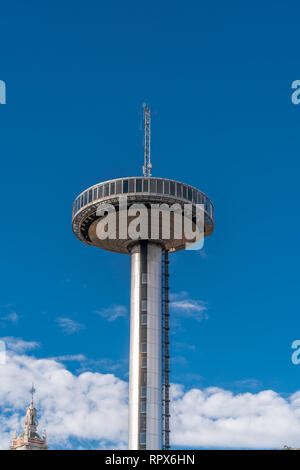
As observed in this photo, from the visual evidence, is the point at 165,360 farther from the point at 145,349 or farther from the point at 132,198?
the point at 132,198

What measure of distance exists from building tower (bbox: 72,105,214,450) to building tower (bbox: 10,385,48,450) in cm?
7659

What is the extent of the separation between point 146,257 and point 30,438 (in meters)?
80.9

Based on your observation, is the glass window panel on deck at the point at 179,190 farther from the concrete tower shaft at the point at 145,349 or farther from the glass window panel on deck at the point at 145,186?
the concrete tower shaft at the point at 145,349

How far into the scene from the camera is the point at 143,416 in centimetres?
9625

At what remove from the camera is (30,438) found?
548 ft

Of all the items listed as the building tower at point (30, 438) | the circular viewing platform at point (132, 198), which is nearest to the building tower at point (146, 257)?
the circular viewing platform at point (132, 198)

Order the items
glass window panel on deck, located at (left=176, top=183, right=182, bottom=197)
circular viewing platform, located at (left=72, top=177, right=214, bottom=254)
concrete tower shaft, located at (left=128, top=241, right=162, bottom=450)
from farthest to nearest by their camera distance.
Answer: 1. glass window panel on deck, located at (left=176, top=183, right=182, bottom=197)
2. circular viewing platform, located at (left=72, top=177, right=214, bottom=254)
3. concrete tower shaft, located at (left=128, top=241, right=162, bottom=450)

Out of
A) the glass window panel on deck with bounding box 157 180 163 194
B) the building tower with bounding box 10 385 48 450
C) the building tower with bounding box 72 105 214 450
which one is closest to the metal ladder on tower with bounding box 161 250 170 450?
the building tower with bounding box 72 105 214 450

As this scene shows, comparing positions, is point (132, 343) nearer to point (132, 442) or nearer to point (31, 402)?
point (132, 442)

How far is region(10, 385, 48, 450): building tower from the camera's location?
167m

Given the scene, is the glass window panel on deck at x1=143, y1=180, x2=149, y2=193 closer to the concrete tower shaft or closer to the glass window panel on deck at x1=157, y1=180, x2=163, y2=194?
the glass window panel on deck at x1=157, y1=180, x2=163, y2=194
